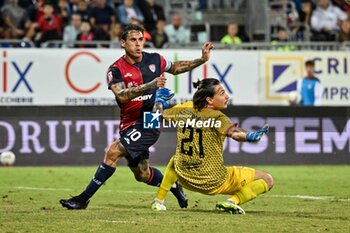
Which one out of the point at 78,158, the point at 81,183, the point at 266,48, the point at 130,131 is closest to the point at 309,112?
the point at 266,48

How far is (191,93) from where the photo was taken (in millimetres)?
23766

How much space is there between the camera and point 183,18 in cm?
2719

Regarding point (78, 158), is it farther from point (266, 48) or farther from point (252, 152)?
point (266, 48)

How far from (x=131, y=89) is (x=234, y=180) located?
1616 millimetres

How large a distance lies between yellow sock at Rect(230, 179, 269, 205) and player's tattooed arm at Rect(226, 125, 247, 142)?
0.75 metres

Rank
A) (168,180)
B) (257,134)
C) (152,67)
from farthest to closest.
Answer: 1. (152,67)
2. (168,180)
3. (257,134)

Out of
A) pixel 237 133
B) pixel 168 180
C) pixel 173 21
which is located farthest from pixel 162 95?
pixel 173 21

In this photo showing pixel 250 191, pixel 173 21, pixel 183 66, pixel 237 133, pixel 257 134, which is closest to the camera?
pixel 257 134

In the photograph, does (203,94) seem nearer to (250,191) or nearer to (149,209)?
(250,191)

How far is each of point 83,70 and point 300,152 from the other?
17.8 feet

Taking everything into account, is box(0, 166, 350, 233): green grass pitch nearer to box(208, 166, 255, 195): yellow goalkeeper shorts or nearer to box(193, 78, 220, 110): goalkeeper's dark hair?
box(208, 166, 255, 195): yellow goalkeeper shorts

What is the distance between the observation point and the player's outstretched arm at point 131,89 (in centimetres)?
1157

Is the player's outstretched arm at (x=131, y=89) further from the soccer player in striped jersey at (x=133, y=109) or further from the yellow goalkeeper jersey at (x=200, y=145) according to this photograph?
the yellow goalkeeper jersey at (x=200, y=145)

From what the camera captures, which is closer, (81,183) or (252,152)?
(81,183)
